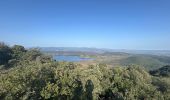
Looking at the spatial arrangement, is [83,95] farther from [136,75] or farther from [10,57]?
[10,57]

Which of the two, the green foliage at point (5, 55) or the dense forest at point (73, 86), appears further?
the green foliage at point (5, 55)

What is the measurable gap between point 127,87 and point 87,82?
29.5 feet

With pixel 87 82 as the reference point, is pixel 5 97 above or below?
below

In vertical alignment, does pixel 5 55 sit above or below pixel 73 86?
below

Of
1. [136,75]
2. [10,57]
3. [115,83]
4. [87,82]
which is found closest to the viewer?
[87,82]

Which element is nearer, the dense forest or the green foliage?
the dense forest

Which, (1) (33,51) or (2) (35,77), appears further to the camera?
(1) (33,51)

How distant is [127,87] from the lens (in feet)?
137

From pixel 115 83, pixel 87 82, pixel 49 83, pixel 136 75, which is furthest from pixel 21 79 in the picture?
pixel 136 75

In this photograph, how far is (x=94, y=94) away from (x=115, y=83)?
8572 mm

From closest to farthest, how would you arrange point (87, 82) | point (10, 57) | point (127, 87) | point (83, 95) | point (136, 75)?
point (83, 95)
point (87, 82)
point (127, 87)
point (136, 75)
point (10, 57)

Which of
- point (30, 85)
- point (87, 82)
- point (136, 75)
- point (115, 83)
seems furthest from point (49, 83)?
point (136, 75)

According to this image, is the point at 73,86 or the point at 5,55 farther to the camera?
the point at 5,55

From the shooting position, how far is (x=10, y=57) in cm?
12319
